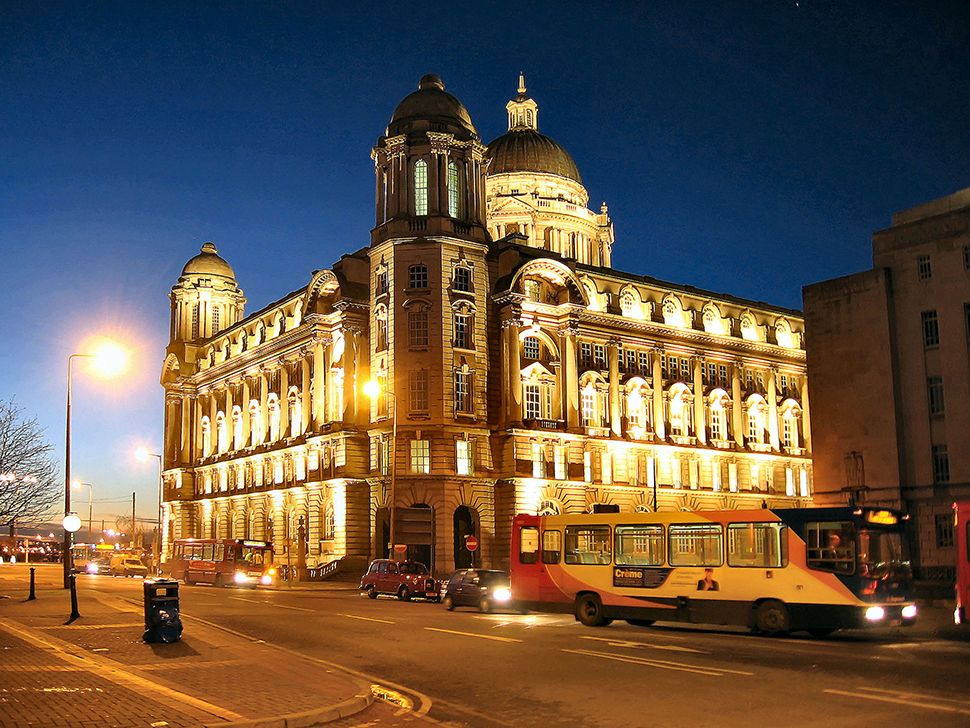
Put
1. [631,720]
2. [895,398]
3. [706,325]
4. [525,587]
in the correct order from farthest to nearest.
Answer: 1. [706,325]
2. [895,398]
3. [525,587]
4. [631,720]

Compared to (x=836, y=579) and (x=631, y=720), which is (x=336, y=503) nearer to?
(x=836, y=579)

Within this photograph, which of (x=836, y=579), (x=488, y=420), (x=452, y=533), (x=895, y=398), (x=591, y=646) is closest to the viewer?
(x=591, y=646)

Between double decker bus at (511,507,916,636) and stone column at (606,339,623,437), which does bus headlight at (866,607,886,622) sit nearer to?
double decker bus at (511,507,916,636)

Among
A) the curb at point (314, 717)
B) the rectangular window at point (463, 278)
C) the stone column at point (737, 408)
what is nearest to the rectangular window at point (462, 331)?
the rectangular window at point (463, 278)

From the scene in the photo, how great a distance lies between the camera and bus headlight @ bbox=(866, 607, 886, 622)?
24641 mm

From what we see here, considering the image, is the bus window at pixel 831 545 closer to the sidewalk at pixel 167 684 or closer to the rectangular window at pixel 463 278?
the sidewalk at pixel 167 684

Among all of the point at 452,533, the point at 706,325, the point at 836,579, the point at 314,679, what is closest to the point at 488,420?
the point at 452,533

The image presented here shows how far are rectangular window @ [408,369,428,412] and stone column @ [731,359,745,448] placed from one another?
101ft

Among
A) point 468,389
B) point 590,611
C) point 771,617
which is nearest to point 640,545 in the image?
point 590,611

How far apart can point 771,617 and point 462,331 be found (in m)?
47.5

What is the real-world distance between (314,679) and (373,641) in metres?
7.70

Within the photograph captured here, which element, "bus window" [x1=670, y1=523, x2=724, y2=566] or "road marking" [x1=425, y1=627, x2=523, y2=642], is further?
"bus window" [x1=670, y1=523, x2=724, y2=566]

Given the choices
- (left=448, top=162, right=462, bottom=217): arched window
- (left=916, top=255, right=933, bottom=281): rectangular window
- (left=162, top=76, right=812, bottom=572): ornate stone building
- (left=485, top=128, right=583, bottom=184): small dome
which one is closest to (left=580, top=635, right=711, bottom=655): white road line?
(left=916, top=255, right=933, bottom=281): rectangular window

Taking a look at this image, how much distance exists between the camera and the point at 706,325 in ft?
294
